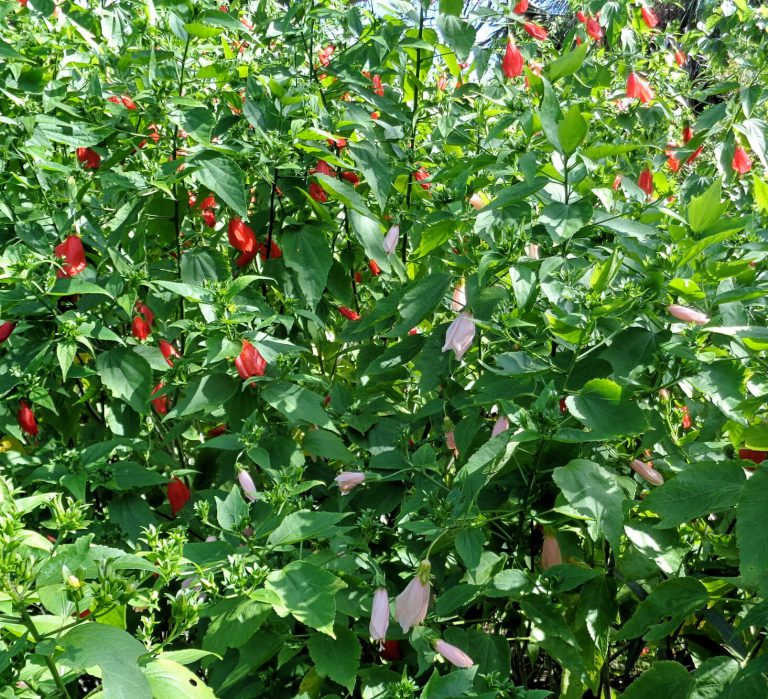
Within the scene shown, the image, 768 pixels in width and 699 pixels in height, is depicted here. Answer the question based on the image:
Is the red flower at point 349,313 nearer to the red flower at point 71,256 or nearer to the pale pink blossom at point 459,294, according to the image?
the pale pink blossom at point 459,294

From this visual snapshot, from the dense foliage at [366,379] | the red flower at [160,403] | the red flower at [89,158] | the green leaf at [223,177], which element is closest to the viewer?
the dense foliage at [366,379]

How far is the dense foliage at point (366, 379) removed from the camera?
1427 millimetres

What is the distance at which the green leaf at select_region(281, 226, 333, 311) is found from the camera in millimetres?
2084

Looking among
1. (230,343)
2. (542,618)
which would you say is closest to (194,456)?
(230,343)

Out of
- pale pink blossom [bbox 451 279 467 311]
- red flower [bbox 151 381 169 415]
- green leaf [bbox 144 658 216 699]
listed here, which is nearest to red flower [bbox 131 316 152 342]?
red flower [bbox 151 381 169 415]

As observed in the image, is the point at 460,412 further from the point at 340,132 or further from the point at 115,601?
the point at 115,601

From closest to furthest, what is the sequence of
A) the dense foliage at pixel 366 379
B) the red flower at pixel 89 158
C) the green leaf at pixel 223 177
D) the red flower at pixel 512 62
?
the dense foliage at pixel 366 379, the green leaf at pixel 223 177, the red flower at pixel 89 158, the red flower at pixel 512 62

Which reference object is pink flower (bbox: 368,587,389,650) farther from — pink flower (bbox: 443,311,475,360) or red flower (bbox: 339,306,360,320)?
red flower (bbox: 339,306,360,320)

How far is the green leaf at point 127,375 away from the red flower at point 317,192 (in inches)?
23.9

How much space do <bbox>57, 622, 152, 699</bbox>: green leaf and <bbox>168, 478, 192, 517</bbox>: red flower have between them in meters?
0.97

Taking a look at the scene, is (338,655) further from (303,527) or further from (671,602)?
(671,602)

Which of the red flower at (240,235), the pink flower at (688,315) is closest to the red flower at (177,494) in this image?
the red flower at (240,235)

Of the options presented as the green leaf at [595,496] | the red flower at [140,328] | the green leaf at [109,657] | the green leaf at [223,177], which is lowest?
the red flower at [140,328]

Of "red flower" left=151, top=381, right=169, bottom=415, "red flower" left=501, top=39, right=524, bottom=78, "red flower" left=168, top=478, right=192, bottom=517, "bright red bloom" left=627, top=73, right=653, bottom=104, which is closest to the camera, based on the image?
"red flower" left=168, top=478, right=192, bottom=517
